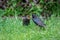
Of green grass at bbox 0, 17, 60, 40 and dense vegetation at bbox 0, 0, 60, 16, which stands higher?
green grass at bbox 0, 17, 60, 40

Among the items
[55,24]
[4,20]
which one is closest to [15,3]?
[4,20]

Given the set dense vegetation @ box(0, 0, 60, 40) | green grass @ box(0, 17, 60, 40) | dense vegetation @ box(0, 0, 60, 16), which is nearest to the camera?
green grass @ box(0, 17, 60, 40)

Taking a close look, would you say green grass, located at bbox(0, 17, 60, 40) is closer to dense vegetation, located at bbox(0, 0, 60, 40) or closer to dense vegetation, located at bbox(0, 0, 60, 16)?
dense vegetation, located at bbox(0, 0, 60, 40)

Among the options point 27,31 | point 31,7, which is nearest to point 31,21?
point 27,31

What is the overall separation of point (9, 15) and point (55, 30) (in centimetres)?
263

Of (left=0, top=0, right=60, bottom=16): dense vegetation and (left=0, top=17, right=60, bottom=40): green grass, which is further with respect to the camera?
(left=0, top=0, right=60, bottom=16): dense vegetation

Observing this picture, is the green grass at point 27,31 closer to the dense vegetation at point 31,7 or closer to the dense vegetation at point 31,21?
the dense vegetation at point 31,21

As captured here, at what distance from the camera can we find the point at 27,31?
299 inches

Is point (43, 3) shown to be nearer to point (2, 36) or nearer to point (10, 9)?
point (10, 9)

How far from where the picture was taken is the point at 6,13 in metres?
9.95

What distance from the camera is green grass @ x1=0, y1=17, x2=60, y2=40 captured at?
7.05 metres

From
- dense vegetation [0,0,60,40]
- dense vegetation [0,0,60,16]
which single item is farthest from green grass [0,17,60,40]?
dense vegetation [0,0,60,16]

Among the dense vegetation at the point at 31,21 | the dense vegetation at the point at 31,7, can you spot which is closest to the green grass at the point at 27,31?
the dense vegetation at the point at 31,21

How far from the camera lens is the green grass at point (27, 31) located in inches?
278
